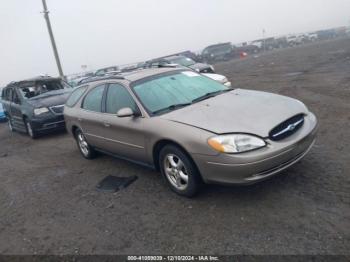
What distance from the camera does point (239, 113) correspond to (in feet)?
13.2

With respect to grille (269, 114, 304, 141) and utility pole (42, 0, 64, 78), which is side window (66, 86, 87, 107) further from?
utility pole (42, 0, 64, 78)

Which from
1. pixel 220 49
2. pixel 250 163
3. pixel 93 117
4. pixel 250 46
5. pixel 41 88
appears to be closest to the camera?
pixel 250 163

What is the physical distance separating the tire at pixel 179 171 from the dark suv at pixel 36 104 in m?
6.34

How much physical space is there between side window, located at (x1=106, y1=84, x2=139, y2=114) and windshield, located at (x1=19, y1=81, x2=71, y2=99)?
616cm

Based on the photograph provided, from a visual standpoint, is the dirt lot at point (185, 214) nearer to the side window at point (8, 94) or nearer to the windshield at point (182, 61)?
the side window at point (8, 94)

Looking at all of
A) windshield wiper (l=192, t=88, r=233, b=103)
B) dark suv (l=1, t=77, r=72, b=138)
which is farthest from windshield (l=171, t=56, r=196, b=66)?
windshield wiper (l=192, t=88, r=233, b=103)

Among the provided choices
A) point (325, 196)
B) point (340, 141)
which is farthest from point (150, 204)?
point (340, 141)

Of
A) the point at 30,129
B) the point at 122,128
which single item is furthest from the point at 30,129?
the point at 122,128

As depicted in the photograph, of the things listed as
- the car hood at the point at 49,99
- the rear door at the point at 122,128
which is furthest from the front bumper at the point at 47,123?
the rear door at the point at 122,128

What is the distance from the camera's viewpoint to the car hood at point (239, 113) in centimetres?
372

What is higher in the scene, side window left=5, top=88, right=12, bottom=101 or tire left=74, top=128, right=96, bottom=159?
side window left=5, top=88, right=12, bottom=101

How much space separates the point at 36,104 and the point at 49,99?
16.4 inches

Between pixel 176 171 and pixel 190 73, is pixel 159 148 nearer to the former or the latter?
pixel 176 171

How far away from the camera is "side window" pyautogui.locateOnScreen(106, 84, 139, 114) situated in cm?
484
